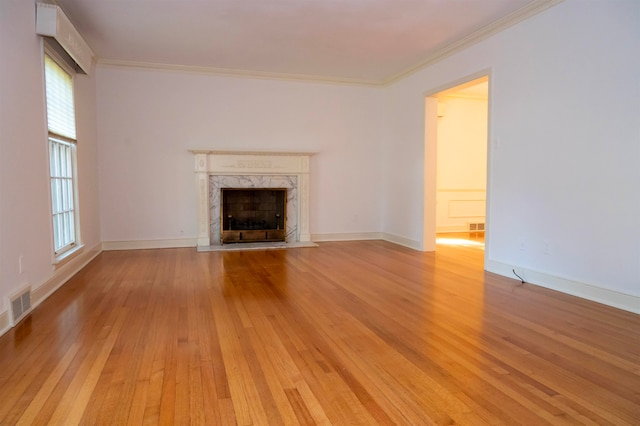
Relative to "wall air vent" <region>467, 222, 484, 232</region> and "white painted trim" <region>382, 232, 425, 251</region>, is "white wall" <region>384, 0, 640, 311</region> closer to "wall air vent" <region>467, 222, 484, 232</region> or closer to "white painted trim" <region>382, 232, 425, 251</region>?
"white painted trim" <region>382, 232, 425, 251</region>

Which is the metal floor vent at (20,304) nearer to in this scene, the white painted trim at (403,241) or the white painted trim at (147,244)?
the white painted trim at (147,244)

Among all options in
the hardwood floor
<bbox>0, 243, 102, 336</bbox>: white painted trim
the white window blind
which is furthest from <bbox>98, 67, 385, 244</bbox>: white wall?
the hardwood floor

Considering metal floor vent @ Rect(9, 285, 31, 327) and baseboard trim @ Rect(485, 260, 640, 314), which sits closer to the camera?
metal floor vent @ Rect(9, 285, 31, 327)

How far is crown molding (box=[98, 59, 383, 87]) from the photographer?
6043mm

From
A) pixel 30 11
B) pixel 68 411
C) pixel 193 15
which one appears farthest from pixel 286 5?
pixel 68 411

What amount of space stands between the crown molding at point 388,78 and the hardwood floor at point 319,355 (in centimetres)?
277

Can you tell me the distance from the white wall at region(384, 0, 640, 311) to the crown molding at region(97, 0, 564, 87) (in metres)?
0.08

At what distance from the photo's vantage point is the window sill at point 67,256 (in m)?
3.95

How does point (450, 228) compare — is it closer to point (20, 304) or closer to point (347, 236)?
point (347, 236)

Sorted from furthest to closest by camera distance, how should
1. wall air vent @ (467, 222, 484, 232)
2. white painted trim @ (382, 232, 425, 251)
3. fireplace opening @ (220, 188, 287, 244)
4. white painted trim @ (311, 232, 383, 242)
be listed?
wall air vent @ (467, 222, 484, 232)
white painted trim @ (311, 232, 383, 242)
fireplace opening @ (220, 188, 287, 244)
white painted trim @ (382, 232, 425, 251)

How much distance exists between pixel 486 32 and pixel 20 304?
5264 millimetres

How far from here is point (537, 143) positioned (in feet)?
13.6

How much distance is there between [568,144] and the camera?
3822mm

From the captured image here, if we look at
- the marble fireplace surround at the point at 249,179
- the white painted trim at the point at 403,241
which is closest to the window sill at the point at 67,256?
the marble fireplace surround at the point at 249,179
